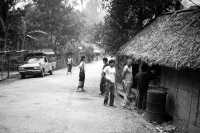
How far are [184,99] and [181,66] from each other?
4.54 ft

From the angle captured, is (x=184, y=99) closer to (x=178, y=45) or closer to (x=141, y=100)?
(x=178, y=45)

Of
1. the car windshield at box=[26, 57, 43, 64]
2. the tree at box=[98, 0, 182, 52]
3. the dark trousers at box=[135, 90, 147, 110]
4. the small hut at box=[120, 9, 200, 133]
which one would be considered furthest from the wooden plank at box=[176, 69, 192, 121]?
the car windshield at box=[26, 57, 43, 64]

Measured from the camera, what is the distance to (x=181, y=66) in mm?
5863

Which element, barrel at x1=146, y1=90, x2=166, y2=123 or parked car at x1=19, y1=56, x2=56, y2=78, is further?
parked car at x1=19, y1=56, x2=56, y2=78

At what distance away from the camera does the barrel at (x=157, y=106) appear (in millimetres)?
7219

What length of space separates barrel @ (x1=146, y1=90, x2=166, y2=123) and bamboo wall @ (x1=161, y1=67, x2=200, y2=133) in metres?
0.39

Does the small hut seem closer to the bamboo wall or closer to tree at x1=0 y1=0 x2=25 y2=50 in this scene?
the bamboo wall

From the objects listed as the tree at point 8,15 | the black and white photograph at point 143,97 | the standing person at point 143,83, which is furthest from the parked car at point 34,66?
the standing person at point 143,83

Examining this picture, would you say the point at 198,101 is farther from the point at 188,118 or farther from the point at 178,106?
the point at 178,106

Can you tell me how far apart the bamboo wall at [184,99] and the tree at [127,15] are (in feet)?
21.4

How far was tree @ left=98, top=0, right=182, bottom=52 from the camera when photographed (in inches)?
516

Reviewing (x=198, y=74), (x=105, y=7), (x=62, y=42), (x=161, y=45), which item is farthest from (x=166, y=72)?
(x=62, y=42)

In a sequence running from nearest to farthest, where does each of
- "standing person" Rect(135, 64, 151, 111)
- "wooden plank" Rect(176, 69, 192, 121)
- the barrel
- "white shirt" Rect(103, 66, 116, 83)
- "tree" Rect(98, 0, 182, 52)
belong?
1. "wooden plank" Rect(176, 69, 192, 121)
2. the barrel
3. "standing person" Rect(135, 64, 151, 111)
4. "white shirt" Rect(103, 66, 116, 83)
5. "tree" Rect(98, 0, 182, 52)

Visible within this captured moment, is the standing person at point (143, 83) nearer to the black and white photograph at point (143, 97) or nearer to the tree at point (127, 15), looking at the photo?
the black and white photograph at point (143, 97)
